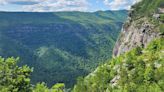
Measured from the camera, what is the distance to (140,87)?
115000mm

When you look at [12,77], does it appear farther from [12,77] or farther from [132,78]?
[132,78]

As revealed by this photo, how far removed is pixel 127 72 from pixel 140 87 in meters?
17.3

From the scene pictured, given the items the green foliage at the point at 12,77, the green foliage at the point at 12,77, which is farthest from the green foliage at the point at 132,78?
the green foliage at the point at 12,77

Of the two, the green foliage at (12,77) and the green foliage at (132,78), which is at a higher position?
the green foliage at (12,77)

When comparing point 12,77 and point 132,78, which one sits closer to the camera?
point 12,77

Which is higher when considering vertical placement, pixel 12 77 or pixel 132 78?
pixel 12 77

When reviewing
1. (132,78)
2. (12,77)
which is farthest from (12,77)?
(132,78)

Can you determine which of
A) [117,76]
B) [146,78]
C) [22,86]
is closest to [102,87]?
[117,76]

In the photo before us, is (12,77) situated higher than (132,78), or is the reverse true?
(12,77)

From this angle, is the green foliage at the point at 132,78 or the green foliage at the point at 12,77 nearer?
the green foliage at the point at 12,77

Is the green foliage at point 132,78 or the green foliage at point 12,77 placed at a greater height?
the green foliage at point 12,77

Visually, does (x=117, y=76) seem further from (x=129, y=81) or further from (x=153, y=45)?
(x=153, y=45)

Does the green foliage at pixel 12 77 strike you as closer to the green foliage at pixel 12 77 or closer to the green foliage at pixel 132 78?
the green foliage at pixel 12 77

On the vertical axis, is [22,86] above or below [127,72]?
above
